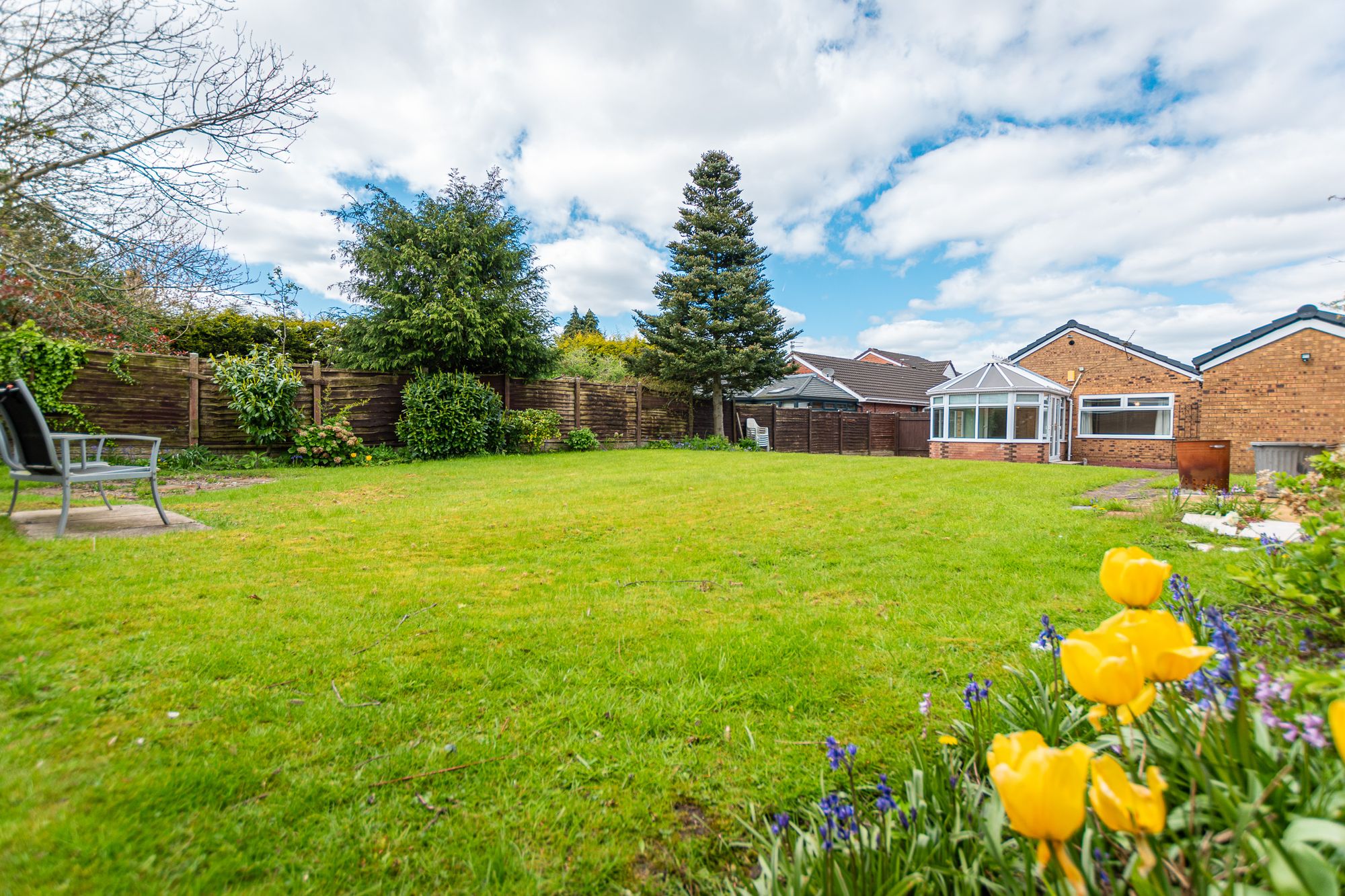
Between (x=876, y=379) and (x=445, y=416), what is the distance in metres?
25.1

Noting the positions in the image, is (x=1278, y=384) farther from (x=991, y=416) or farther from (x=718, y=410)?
(x=718, y=410)

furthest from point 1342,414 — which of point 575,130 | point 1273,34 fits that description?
point 575,130

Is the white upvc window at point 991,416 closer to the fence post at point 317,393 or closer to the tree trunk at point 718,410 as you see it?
the tree trunk at point 718,410

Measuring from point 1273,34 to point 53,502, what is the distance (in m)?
13.5

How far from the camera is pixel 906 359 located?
130 feet

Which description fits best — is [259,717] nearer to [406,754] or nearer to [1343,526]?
[406,754]

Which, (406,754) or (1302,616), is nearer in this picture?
(406,754)

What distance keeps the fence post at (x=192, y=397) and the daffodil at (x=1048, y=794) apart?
12769mm

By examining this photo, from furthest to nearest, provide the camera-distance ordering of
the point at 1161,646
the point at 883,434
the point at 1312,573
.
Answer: the point at 883,434 < the point at 1312,573 < the point at 1161,646

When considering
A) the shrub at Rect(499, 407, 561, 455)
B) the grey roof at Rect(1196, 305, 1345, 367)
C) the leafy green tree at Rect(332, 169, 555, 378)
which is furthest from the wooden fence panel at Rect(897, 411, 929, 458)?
the leafy green tree at Rect(332, 169, 555, 378)

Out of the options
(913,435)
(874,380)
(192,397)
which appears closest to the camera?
(192,397)

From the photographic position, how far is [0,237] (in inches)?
205

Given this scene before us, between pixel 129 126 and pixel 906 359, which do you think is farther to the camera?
pixel 906 359

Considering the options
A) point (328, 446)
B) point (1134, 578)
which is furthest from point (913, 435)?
point (1134, 578)
